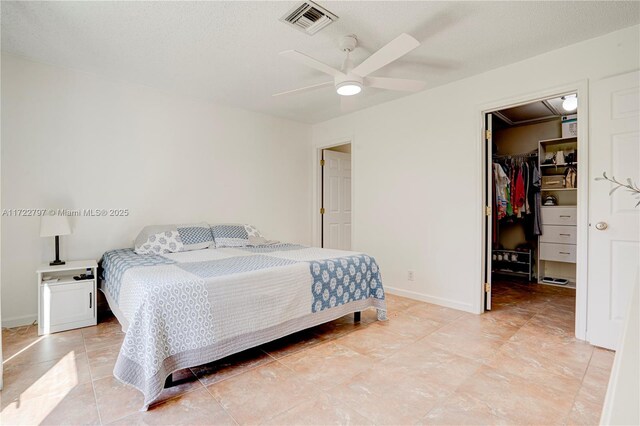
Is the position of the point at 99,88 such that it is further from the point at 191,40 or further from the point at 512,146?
the point at 512,146

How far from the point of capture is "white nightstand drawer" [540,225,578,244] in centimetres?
438

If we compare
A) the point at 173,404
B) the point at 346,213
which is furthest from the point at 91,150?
the point at 346,213

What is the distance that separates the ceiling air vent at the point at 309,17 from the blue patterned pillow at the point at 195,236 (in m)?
2.31

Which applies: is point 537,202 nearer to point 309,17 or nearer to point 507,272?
point 507,272

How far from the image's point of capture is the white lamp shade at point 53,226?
9.28 ft

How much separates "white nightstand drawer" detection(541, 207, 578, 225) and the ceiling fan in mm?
3274

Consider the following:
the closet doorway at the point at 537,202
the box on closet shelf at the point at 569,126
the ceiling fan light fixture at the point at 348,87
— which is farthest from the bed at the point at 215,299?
the box on closet shelf at the point at 569,126

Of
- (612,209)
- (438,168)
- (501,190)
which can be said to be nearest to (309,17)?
(438,168)

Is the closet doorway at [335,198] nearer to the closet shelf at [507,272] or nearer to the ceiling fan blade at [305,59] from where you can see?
the closet shelf at [507,272]

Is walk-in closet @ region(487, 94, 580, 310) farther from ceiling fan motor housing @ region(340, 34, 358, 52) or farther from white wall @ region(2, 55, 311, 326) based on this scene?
white wall @ region(2, 55, 311, 326)

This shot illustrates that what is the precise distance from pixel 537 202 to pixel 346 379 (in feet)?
13.5

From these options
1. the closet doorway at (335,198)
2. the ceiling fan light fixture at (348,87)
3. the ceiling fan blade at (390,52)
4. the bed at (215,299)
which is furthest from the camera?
the closet doorway at (335,198)

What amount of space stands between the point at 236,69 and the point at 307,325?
8.15 feet

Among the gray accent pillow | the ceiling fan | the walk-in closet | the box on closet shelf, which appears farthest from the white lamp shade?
the box on closet shelf
